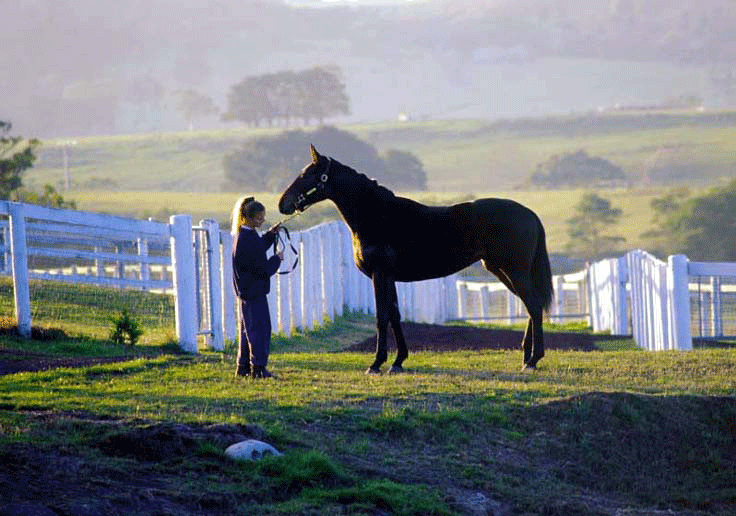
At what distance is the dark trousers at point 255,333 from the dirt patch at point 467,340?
5.69 metres

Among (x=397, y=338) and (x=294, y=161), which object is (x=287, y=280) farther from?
(x=294, y=161)

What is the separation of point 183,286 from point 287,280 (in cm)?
480

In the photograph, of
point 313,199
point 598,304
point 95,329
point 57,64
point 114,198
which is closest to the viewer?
point 313,199

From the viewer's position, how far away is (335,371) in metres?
15.7

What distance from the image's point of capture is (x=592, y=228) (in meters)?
72.4

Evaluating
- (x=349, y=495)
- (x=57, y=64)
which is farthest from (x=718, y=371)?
(x=57, y=64)

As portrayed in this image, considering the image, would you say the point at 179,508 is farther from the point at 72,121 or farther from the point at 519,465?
the point at 72,121

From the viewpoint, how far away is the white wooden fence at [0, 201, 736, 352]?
1770cm

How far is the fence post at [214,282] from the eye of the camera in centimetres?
1859

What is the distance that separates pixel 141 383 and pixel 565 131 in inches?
4618

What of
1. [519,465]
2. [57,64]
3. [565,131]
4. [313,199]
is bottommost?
[519,465]

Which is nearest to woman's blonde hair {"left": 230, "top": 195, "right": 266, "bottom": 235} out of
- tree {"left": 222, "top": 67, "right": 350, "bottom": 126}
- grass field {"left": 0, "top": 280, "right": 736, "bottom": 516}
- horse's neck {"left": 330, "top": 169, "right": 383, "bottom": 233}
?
horse's neck {"left": 330, "top": 169, "right": 383, "bottom": 233}

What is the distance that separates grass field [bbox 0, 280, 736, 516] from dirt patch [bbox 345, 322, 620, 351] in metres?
5.10

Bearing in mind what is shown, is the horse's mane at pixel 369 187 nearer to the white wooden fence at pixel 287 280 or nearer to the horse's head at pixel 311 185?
the horse's head at pixel 311 185
